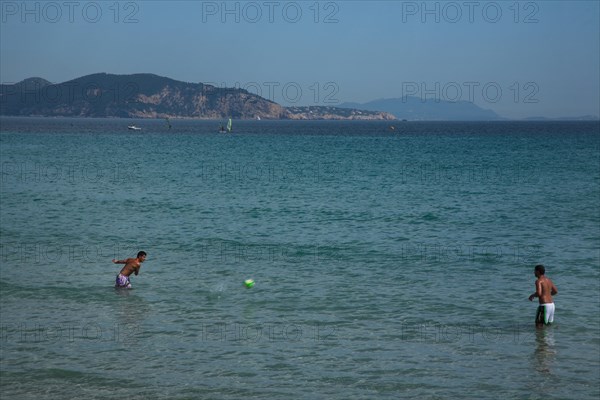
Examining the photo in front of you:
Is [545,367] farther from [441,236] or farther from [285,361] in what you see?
[441,236]

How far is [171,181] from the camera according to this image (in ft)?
224

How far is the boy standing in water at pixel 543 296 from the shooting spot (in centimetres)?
2030

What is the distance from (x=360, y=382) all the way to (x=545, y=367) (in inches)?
177

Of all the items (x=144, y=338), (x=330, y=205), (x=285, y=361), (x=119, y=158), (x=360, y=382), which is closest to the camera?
(x=360, y=382)

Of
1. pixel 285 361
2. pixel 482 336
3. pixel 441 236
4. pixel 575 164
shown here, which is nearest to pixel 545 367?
pixel 482 336

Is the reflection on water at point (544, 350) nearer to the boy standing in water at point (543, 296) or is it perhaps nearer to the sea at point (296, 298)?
the sea at point (296, 298)

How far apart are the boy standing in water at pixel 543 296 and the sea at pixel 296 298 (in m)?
0.32

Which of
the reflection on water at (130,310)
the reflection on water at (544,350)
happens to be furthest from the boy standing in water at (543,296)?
the reflection on water at (130,310)

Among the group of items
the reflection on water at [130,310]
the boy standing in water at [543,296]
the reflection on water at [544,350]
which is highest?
the boy standing in water at [543,296]

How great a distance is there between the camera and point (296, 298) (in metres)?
23.8

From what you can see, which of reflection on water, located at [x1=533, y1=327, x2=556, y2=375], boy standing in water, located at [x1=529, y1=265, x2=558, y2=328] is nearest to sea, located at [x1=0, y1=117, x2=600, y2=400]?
reflection on water, located at [x1=533, y1=327, x2=556, y2=375]

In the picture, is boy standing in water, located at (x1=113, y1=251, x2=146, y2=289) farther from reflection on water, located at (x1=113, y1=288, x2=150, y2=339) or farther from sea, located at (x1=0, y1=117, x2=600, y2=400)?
sea, located at (x1=0, y1=117, x2=600, y2=400)

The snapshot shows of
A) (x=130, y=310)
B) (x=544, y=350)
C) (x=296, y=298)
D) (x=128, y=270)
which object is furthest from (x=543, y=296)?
(x=128, y=270)

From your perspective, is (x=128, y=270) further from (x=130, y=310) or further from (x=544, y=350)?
(x=544, y=350)
